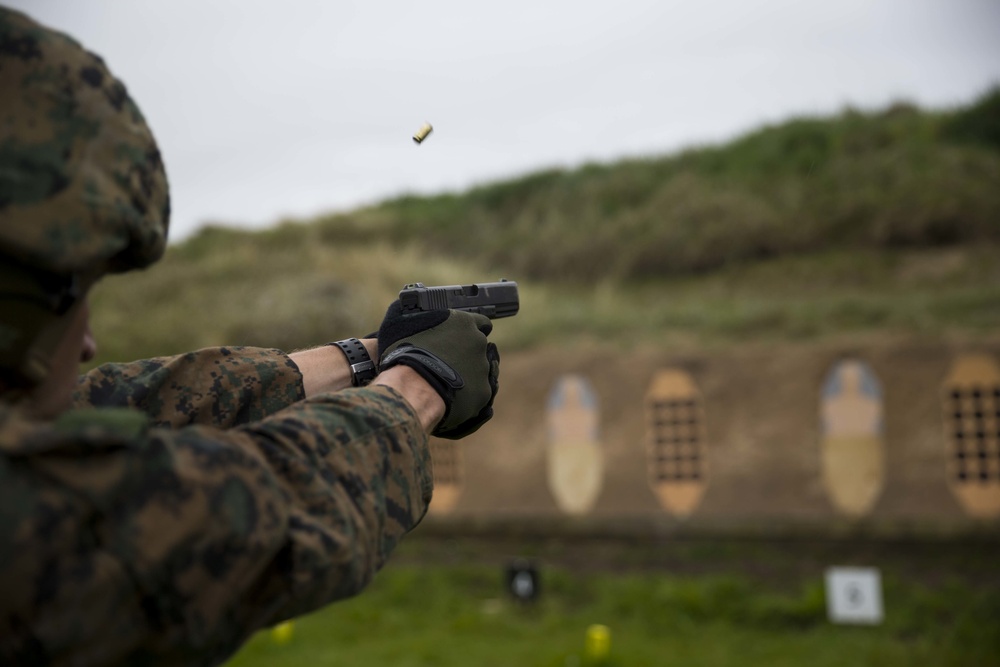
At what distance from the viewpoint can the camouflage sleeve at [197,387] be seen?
122 centimetres

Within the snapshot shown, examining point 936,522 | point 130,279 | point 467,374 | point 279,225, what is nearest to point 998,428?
point 936,522

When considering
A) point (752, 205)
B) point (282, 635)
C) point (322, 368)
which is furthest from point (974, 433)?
point (752, 205)

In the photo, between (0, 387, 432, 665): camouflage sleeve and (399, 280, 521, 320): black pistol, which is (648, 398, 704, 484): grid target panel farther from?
(0, 387, 432, 665): camouflage sleeve

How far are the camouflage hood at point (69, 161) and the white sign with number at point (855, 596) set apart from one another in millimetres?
4903

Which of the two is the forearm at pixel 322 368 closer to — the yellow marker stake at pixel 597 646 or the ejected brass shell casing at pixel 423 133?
the ejected brass shell casing at pixel 423 133

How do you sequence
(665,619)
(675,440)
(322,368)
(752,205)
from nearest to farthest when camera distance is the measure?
(322,368) < (665,619) < (675,440) < (752,205)

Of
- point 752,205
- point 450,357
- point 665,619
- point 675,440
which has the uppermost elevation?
point 752,205

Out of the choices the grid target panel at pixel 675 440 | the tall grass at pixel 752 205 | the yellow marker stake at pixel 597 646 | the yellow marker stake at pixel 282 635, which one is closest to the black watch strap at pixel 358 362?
the yellow marker stake at pixel 597 646

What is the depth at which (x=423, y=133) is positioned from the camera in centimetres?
149

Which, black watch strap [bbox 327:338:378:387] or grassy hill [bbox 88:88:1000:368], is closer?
black watch strap [bbox 327:338:378:387]

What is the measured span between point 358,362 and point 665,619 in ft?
14.3

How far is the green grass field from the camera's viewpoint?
15.6 ft

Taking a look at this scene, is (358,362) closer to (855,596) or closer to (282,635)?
Answer: (282,635)

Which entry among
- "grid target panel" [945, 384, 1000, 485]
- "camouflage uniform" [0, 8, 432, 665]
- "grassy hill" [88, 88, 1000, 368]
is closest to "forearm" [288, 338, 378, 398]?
"camouflage uniform" [0, 8, 432, 665]
